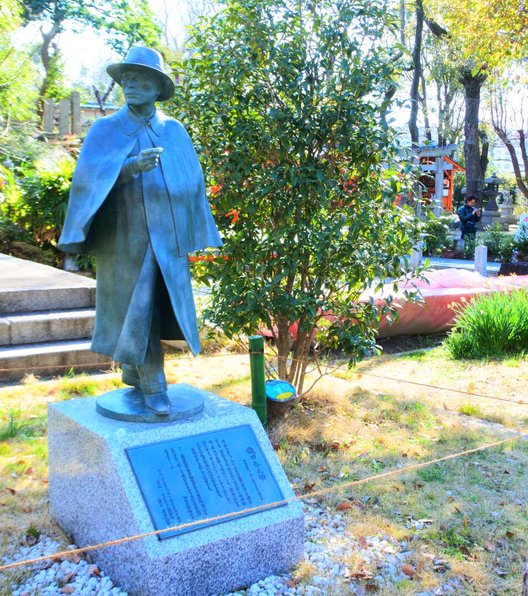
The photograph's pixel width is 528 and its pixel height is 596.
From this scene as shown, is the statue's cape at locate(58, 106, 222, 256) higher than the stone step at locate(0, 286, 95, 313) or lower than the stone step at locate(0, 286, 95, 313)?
higher

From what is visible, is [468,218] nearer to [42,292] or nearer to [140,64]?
[42,292]

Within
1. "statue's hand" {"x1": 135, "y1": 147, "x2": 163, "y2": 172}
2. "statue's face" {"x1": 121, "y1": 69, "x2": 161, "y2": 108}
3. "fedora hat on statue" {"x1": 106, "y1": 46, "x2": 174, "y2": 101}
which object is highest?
"fedora hat on statue" {"x1": 106, "y1": 46, "x2": 174, "y2": 101}

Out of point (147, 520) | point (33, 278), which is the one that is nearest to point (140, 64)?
point (147, 520)

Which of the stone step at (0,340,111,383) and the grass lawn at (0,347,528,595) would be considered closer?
the grass lawn at (0,347,528,595)

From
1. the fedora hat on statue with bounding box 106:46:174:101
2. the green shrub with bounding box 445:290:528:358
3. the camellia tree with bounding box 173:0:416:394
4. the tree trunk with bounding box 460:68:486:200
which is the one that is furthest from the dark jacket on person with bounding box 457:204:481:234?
the fedora hat on statue with bounding box 106:46:174:101

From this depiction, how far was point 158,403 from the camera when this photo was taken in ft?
11.1

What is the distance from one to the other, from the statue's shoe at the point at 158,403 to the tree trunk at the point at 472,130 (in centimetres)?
2030

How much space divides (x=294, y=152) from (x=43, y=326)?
310cm

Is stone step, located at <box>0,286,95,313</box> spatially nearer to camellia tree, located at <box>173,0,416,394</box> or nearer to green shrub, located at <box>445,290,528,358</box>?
camellia tree, located at <box>173,0,416,394</box>

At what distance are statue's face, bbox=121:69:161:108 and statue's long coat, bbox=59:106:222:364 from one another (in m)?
0.08

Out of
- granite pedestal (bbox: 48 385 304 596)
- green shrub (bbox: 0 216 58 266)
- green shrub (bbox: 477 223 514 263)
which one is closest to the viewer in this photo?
granite pedestal (bbox: 48 385 304 596)

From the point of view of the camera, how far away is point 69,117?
76.3 feet

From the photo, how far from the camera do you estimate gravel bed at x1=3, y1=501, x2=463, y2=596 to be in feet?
10.1

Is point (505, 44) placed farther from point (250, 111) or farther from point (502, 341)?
point (250, 111)
